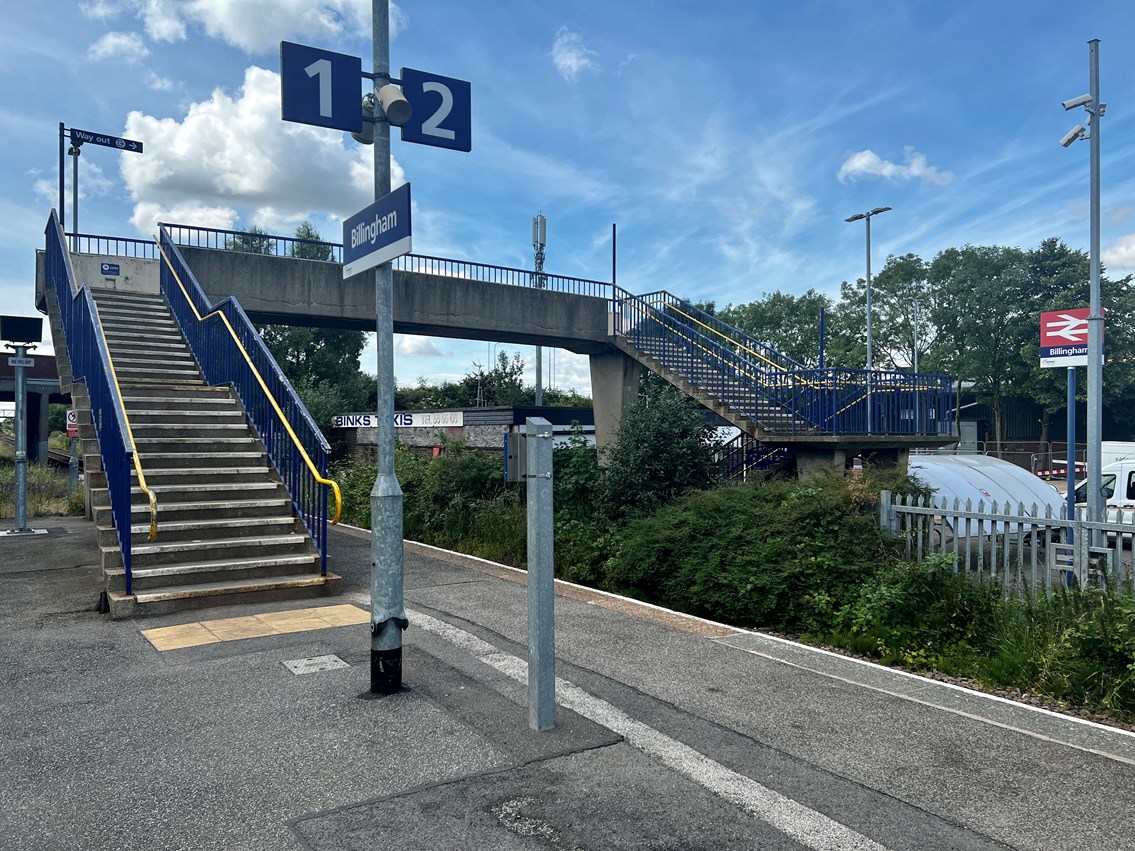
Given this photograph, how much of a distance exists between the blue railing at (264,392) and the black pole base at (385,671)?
285 centimetres

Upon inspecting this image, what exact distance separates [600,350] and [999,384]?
3263 centimetres

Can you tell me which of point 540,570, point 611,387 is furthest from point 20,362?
point 540,570

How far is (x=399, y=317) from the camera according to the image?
17.3 m

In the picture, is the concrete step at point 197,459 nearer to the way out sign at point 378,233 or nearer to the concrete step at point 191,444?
the concrete step at point 191,444

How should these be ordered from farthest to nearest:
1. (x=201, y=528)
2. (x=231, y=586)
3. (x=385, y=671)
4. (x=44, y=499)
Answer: (x=44, y=499)
(x=201, y=528)
(x=231, y=586)
(x=385, y=671)

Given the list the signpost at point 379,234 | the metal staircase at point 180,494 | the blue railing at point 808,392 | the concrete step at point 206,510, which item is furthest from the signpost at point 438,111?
the blue railing at point 808,392

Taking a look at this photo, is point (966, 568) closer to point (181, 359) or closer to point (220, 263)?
point (181, 359)

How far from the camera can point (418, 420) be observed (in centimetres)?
1980

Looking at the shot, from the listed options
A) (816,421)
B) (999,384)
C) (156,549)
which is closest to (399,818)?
(156,549)

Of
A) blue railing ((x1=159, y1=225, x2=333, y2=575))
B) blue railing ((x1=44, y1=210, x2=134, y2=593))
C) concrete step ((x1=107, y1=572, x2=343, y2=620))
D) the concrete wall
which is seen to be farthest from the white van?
blue railing ((x1=44, y1=210, x2=134, y2=593))

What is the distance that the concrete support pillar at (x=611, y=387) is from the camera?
2003 cm

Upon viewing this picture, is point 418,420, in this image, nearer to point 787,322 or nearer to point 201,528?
point 201,528

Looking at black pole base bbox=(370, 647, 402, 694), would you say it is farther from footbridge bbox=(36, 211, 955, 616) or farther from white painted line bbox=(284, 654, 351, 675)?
footbridge bbox=(36, 211, 955, 616)

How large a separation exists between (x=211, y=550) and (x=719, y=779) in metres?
6.34
